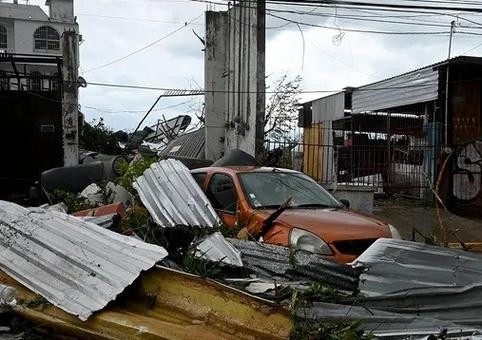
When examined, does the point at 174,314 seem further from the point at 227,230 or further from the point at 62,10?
the point at 62,10

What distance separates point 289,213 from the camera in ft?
20.3

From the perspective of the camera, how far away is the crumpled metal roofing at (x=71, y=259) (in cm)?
398

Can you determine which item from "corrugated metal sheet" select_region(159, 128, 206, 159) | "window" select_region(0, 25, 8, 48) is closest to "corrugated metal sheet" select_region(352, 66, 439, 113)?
"corrugated metal sheet" select_region(159, 128, 206, 159)

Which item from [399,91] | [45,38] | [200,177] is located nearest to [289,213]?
[200,177]

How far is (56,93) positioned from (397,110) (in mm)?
10163

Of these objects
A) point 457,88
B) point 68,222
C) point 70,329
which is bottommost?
point 70,329

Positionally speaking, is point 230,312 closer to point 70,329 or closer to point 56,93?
point 70,329

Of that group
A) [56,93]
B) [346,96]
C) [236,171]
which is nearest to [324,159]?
[346,96]

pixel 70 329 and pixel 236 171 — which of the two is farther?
pixel 236 171

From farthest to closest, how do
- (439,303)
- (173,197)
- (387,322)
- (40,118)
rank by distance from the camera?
1. (40,118)
2. (173,197)
3. (439,303)
4. (387,322)

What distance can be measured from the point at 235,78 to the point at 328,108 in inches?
193

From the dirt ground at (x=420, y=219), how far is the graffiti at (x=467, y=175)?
88cm

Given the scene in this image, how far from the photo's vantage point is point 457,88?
13961 millimetres

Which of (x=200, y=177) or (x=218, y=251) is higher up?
(x=200, y=177)
